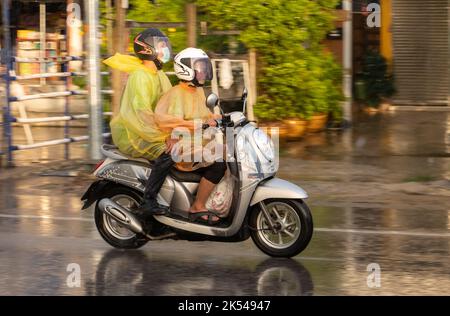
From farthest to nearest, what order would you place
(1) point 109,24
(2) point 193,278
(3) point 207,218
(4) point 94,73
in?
(1) point 109,24
(4) point 94,73
(3) point 207,218
(2) point 193,278

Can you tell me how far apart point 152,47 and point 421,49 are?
37.7ft

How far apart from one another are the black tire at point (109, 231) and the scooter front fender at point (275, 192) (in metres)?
1.12

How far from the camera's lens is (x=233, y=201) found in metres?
8.21

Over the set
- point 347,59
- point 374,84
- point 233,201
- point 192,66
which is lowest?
point 233,201

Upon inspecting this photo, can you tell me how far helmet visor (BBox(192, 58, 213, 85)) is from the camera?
8.37m

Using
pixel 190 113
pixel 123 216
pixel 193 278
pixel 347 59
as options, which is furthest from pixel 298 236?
pixel 347 59

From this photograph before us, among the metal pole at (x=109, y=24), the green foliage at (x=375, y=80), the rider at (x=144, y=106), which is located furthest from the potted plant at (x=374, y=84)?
the rider at (x=144, y=106)

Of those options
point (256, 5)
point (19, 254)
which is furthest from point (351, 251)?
point (256, 5)

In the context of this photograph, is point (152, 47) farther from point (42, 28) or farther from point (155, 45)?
point (42, 28)

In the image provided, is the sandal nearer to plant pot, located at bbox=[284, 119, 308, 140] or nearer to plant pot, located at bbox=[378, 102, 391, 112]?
plant pot, located at bbox=[284, 119, 308, 140]

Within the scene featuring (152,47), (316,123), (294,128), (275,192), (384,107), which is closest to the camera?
(275,192)

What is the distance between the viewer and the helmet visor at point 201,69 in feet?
27.5

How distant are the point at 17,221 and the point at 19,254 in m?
1.61
